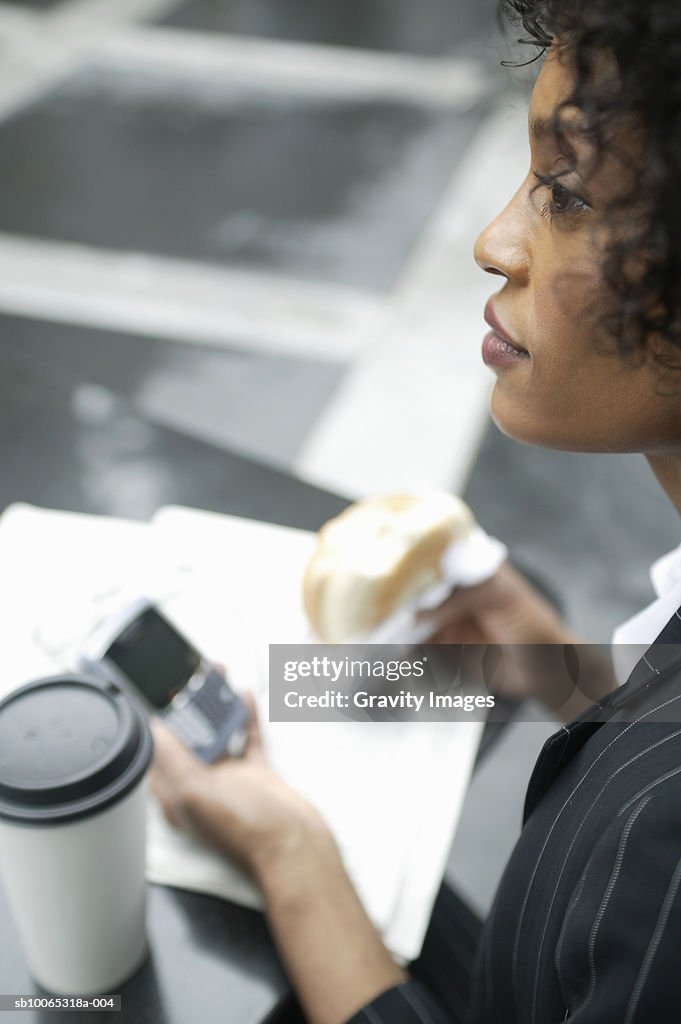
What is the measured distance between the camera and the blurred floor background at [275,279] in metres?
1.63

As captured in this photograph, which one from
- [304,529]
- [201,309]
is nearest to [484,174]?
[201,309]

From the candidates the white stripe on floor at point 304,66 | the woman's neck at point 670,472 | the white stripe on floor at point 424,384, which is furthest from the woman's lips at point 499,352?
the white stripe on floor at point 304,66

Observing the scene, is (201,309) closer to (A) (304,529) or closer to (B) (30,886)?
(A) (304,529)

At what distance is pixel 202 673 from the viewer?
2.79ft

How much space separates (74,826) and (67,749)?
4cm

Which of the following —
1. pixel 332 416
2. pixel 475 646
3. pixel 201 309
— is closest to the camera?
pixel 475 646

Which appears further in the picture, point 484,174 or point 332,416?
point 484,174

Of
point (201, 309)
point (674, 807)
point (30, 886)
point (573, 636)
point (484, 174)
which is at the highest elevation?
point (674, 807)

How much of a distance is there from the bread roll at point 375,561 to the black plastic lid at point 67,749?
0.97ft

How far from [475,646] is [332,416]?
1.57 meters

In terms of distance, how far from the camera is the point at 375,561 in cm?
91

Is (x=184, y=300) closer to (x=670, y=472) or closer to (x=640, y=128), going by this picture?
(x=670, y=472)

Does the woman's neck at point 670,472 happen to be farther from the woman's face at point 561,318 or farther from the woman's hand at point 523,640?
the woman's hand at point 523,640

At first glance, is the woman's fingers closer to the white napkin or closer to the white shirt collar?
the white napkin
